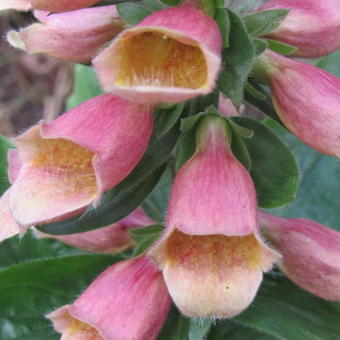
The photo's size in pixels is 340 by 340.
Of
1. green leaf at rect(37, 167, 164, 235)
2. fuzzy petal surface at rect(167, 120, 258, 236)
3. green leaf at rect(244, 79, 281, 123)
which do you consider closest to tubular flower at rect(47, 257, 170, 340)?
green leaf at rect(37, 167, 164, 235)

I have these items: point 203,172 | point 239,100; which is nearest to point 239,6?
point 239,100

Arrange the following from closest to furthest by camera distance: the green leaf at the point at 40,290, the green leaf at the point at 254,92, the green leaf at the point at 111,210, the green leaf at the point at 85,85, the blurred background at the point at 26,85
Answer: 1. the green leaf at the point at 254,92
2. the green leaf at the point at 111,210
3. the green leaf at the point at 40,290
4. the green leaf at the point at 85,85
5. the blurred background at the point at 26,85

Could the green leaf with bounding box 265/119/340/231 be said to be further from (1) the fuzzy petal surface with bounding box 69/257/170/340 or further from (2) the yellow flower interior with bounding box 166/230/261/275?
(2) the yellow flower interior with bounding box 166/230/261/275

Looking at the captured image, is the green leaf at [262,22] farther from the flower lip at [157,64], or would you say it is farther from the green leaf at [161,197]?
the green leaf at [161,197]

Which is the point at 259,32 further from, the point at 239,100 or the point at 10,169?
the point at 10,169

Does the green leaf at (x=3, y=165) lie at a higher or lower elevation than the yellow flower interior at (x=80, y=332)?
lower

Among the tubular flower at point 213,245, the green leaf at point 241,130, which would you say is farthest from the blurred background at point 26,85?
the tubular flower at point 213,245
